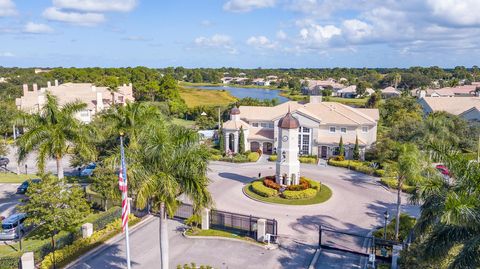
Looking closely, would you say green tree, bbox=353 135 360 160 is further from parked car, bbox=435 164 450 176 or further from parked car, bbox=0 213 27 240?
parked car, bbox=0 213 27 240

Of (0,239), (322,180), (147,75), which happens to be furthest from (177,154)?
(147,75)

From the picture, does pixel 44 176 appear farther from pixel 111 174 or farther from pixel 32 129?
pixel 111 174

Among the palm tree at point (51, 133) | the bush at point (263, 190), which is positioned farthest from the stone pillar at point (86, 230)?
the bush at point (263, 190)

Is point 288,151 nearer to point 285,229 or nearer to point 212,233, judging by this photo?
point 285,229

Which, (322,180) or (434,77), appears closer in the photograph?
(322,180)

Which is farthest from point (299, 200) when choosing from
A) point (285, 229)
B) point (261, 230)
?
point (261, 230)

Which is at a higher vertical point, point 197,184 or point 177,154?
point 177,154
